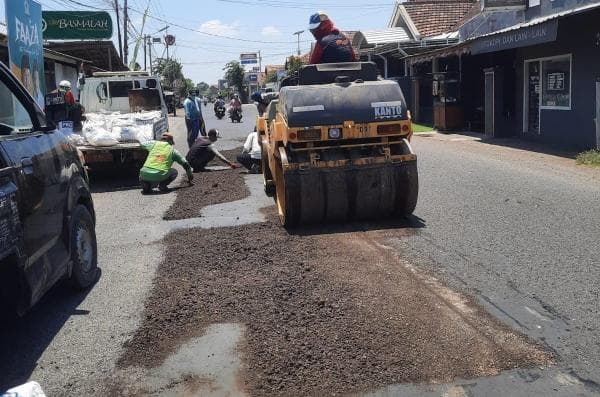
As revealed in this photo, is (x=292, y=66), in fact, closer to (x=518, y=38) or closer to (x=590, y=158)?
(x=518, y=38)

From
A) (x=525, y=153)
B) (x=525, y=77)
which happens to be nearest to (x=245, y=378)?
(x=525, y=153)

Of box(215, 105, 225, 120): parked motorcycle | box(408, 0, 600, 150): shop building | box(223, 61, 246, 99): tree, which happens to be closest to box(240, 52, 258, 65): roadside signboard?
box(223, 61, 246, 99): tree

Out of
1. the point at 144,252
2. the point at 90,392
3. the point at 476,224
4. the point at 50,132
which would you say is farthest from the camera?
the point at 476,224

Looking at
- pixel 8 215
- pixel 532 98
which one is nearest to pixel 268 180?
pixel 8 215

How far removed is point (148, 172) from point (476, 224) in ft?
19.6

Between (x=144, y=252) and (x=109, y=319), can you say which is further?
(x=144, y=252)

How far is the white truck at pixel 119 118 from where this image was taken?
1228 centimetres

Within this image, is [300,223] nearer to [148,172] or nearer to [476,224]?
[476,224]

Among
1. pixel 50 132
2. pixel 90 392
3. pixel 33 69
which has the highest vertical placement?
pixel 33 69

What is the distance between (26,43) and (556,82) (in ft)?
43.2

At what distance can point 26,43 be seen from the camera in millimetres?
11938

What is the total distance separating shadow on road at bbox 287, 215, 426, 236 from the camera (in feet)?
25.3

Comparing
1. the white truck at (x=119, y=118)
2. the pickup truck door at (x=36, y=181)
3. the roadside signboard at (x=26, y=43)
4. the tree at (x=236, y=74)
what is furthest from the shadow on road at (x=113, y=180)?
the tree at (x=236, y=74)

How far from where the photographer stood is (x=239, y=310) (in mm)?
5188
